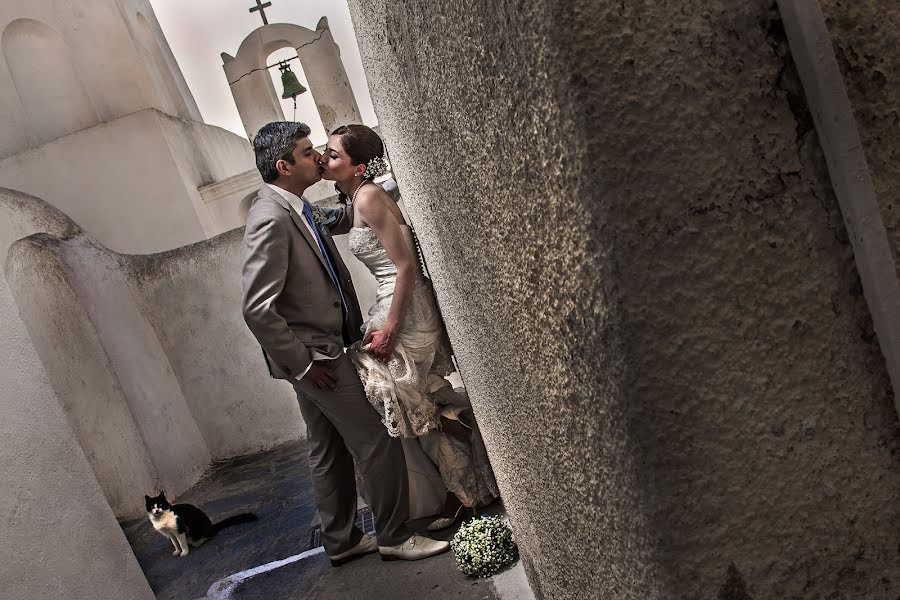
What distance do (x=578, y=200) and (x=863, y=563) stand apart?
57 cm

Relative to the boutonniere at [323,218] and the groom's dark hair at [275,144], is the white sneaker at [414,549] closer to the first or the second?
the boutonniere at [323,218]

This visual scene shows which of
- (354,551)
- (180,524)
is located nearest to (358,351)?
(354,551)

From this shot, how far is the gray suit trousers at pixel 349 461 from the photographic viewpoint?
12.2 ft

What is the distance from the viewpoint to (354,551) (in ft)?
13.2

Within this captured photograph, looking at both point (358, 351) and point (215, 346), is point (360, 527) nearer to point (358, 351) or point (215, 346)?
point (358, 351)

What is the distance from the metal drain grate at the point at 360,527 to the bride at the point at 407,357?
0.79m

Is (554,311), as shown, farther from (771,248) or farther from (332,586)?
(332,586)

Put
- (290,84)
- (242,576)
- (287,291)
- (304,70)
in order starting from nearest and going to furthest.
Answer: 1. (287,291)
2. (242,576)
3. (290,84)
4. (304,70)

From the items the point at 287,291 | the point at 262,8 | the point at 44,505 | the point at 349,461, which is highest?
the point at 262,8

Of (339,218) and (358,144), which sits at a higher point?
(358,144)

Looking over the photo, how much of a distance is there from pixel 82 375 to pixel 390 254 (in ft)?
14.1

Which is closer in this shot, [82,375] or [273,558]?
[273,558]

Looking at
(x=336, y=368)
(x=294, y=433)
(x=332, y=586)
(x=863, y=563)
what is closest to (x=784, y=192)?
(x=863, y=563)

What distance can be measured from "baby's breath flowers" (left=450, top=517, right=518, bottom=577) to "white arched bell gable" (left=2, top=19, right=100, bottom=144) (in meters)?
15.1
